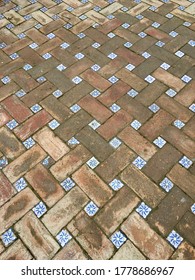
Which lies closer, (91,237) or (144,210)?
(91,237)

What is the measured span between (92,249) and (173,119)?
1764 millimetres

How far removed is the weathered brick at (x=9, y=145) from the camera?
119 inches

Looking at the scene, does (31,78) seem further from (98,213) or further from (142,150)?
(98,213)

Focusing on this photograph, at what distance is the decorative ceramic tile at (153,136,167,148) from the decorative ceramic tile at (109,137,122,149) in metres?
0.41

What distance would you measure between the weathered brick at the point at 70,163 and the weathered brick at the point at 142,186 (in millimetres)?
475

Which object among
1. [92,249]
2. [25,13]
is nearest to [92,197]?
[92,249]

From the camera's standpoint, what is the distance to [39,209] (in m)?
2.64

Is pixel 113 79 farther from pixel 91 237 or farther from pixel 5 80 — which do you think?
pixel 91 237

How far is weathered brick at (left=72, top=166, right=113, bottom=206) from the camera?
8.85 feet

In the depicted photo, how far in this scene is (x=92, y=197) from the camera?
270cm

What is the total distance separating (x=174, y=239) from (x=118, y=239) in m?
0.51

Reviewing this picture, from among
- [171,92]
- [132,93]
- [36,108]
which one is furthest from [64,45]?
[171,92]

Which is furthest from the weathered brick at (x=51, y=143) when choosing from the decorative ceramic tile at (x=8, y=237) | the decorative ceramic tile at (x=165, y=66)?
the decorative ceramic tile at (x=165, y=66)

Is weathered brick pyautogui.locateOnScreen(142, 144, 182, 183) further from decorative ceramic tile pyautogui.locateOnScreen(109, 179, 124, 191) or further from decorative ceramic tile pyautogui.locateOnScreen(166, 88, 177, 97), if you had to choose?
decorative ceramic tile pyautogui.locateOnScreen(166, 88, 177, 97)
